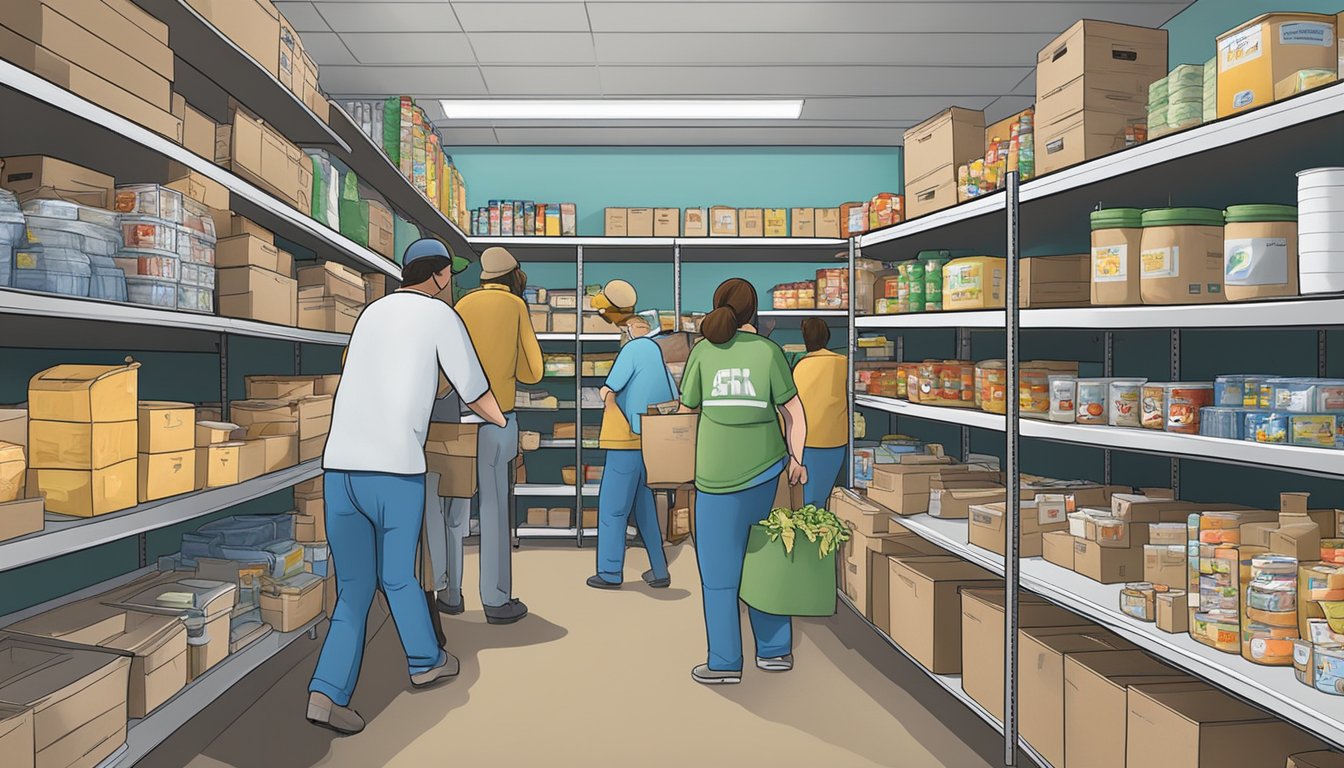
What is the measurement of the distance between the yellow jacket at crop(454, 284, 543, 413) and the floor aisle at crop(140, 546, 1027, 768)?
1454 mm

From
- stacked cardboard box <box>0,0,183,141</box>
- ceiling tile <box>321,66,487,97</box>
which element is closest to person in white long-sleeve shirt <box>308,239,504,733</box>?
stacked cardboard box <box>0,0,183,141</box>

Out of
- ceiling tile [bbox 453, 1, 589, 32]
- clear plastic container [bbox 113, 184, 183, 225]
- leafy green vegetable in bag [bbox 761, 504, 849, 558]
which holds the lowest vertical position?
leafy green vegetable in bag [bbox 761, 504, 849, 558]

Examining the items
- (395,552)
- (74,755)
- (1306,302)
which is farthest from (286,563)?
(1306,302)

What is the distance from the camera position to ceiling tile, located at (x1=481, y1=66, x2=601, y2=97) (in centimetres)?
538

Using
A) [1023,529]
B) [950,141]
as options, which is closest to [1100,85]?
[950,141]

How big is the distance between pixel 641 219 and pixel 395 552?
171 inches

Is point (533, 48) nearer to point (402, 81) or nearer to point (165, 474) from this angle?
point (402, 81)

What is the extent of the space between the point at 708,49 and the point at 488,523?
334 cm

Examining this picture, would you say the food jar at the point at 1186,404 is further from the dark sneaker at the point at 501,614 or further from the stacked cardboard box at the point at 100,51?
the dark sneaker at the point at 501,614

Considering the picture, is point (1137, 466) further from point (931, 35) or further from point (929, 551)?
point (931, 35)

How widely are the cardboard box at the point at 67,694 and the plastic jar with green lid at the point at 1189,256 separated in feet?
10.6

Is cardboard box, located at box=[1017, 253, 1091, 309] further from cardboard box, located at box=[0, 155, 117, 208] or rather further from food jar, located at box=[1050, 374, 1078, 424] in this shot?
cardboard box, located at box=[0, 155, 117, 208]

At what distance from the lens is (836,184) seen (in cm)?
733

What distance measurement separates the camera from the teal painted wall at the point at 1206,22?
389 cm
